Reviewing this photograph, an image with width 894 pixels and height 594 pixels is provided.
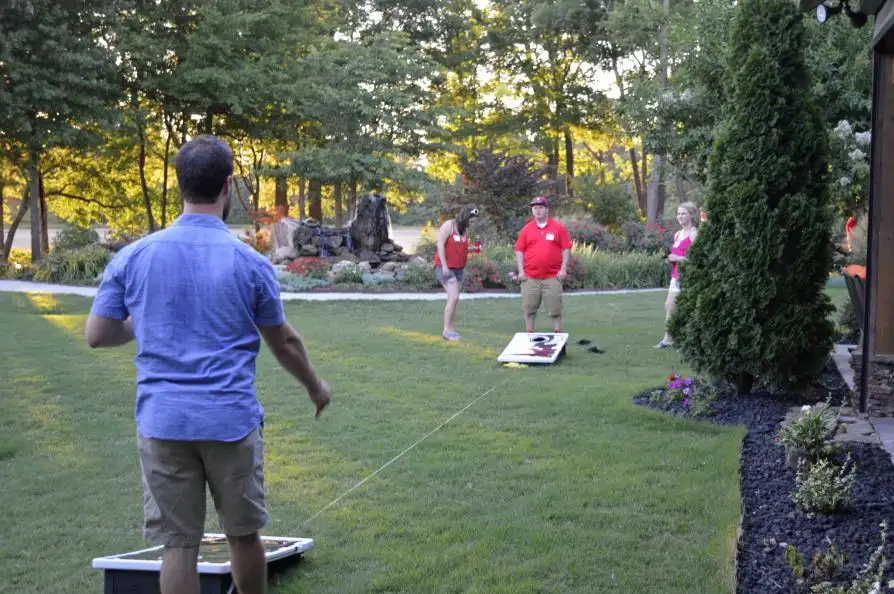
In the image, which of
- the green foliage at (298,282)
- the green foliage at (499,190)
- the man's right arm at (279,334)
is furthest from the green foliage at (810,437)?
the green foliage at (499,190)

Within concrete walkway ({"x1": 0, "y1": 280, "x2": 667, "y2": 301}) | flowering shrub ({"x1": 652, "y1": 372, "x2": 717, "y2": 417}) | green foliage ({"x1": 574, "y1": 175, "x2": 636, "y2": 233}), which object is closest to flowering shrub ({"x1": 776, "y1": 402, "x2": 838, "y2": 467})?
flowering shrub ({"x1": 652, "y1": 372, "x2": 717, "y2": 417})

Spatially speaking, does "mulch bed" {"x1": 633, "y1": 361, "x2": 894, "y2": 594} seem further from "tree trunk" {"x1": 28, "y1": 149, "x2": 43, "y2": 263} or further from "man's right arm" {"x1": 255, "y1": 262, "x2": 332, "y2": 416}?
"tree trunk" {"x1": 28, "y1": 149, "x2": 43, "y2": 263}

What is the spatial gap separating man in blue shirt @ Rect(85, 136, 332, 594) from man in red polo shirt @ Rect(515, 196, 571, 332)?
8126 mm

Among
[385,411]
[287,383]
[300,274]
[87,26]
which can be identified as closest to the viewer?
[385,411]

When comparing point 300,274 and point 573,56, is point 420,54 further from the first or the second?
point 300,274

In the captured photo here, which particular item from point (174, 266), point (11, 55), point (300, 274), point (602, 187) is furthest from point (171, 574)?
point (602, 187)

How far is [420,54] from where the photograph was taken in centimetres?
3250

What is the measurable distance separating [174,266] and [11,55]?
22.7m

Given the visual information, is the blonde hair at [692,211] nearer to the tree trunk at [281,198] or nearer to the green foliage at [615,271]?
the green foliage at [615,271]

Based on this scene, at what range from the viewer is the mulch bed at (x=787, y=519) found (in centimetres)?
418

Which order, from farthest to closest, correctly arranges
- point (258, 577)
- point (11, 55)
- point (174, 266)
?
point (11, 55) → point (258, 577) → point (174, 266)

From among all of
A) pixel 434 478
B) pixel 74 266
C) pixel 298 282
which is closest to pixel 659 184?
pixel 298 282

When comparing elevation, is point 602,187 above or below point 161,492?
above

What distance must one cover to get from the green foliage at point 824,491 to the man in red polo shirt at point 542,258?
6095 mm
